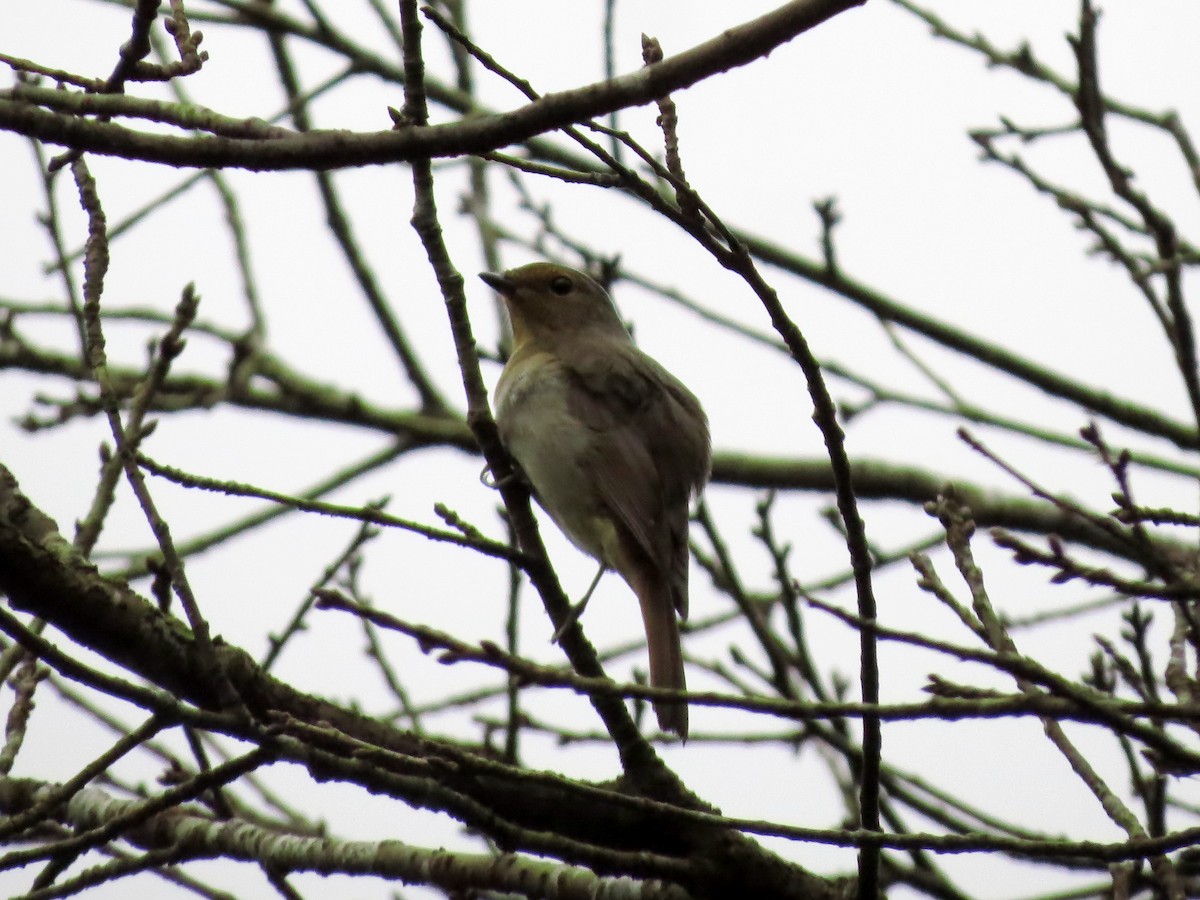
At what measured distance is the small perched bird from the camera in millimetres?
5348

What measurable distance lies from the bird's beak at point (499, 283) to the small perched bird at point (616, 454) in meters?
0.43

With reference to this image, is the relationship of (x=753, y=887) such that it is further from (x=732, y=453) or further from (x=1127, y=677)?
(x=732, y=453)

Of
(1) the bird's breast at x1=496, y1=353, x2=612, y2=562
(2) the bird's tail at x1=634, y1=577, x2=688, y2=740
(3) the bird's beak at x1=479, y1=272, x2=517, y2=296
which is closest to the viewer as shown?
(2) the bird's tail at x1=634, y1=577, x2=688, y2=740

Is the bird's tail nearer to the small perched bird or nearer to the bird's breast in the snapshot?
the small perched bird

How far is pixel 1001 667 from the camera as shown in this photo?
2.08 m

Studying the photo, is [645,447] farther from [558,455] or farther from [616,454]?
[558,455]

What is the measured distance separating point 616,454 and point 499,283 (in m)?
1.36

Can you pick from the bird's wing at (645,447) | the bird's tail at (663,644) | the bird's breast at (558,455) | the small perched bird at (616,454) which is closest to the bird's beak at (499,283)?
the small perched bird at (616,454)

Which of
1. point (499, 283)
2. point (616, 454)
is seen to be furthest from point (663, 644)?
point (499, 283)

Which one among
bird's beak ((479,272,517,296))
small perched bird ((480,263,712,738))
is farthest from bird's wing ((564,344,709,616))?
bird's beak ((479,272,517,296))

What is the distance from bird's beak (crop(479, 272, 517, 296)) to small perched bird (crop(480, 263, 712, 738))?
0.43m

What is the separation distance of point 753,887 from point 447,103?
471cm

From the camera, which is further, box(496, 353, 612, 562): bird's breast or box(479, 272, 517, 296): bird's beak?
box(479, 272, 517, 296): bird's beak

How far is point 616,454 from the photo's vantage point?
564 cm
